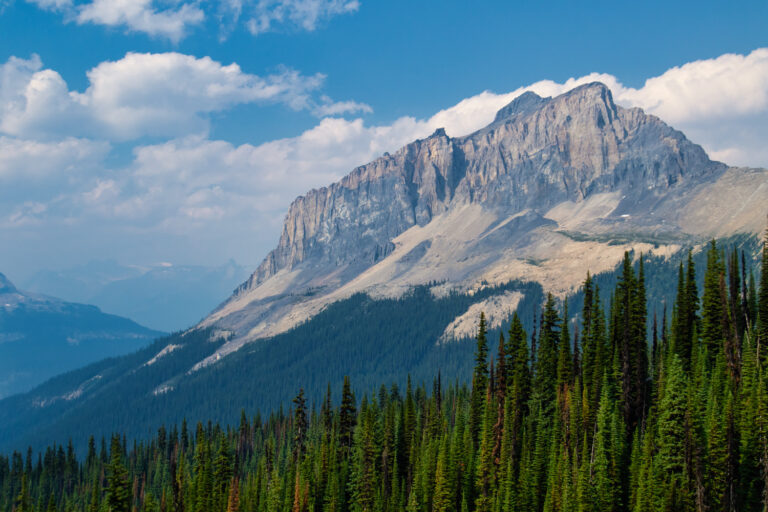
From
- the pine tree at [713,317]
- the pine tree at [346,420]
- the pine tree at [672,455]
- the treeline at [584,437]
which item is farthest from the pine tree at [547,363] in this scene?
the pine tree at [346,420]

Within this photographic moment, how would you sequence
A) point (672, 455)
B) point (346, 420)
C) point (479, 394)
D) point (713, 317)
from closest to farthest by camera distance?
point (672, 455), point (713, 317), point (479, 394), point (346, 420)

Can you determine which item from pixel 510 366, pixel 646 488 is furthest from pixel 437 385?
pixel 646 488

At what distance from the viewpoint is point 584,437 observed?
83.3 m

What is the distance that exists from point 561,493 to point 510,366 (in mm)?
25709

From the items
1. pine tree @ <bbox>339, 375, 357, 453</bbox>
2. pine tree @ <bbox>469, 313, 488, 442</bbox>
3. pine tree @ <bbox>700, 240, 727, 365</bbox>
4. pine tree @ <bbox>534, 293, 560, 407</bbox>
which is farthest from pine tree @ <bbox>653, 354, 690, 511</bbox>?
pine tree @ <bbox>339, 375, 357, 453</bbox>

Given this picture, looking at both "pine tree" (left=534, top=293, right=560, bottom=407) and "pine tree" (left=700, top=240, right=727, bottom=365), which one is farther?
"pine tree" (left=534, top=293, right=560, bottom=407)

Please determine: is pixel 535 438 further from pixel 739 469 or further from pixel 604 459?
pixel 739 469

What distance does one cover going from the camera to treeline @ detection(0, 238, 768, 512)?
7150cm

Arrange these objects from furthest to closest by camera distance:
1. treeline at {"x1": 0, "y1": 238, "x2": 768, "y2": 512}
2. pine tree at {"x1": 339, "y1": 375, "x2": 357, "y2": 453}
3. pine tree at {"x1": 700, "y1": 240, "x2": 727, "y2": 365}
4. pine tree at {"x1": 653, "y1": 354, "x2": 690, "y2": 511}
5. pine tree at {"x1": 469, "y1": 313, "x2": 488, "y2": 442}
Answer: pine tree at {"x1": 339, "y1": 375, "x2": 357, "y2": 453} < pine tree at {"x1": 469, "y1": 313, "x2": 488, "y2": 442} < pine tree at {"x1": 700, "y1": 240, "x2": 727, "y2": 365} < treeline at {"x1": 0, "y1": 238, "x2": 768, "y2": 512} < pine tree at {"x1": 653, "y1": 354, "x2": 690, "y2": 511}

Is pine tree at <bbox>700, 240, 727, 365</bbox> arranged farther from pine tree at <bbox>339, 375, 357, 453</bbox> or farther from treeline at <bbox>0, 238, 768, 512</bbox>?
pine tree at <bbox>339, 375, 357, 453</bbox>

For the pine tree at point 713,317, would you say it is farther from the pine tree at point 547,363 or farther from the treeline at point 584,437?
the pine tree at point 547,363

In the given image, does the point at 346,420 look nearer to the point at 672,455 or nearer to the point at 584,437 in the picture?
the point at 584,437

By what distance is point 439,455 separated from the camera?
311 ft

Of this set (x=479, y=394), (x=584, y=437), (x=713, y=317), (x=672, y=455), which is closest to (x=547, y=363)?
(x=479, y=394)
